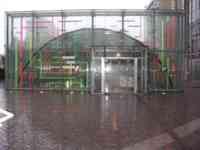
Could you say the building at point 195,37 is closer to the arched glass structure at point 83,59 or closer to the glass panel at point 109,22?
the arched glass structure at point 83,59

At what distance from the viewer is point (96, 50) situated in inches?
735

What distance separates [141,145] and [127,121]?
2.66 m

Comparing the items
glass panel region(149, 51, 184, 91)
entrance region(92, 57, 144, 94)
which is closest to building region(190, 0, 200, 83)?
glass panel region(149, 51, 184, 91)

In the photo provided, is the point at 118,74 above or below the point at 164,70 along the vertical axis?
below

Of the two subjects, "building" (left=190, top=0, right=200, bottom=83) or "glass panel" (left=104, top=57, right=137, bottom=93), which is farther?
"building" (left=190, top=0, right=200, bottom=83)

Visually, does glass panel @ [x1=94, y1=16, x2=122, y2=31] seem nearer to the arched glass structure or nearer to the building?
the arched glass structure

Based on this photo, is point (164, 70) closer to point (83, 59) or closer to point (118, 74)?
point (118, 74)

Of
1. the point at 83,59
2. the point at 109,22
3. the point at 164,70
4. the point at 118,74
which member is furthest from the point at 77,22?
the point at 164,70

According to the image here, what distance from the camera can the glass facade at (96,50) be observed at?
18594 millimetres

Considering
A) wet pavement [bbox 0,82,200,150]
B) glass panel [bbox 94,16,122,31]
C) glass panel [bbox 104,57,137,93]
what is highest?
glass panel [bbox 94,16,122,31]

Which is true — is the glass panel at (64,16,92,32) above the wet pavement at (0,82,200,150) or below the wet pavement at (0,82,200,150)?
above

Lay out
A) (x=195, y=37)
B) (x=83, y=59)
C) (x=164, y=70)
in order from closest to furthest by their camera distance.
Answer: (x=164, y=70) → (x=83, y=59) → (x=195, y=37)

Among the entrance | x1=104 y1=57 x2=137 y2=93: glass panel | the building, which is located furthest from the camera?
the building

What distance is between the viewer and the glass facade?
18594 millimetres
